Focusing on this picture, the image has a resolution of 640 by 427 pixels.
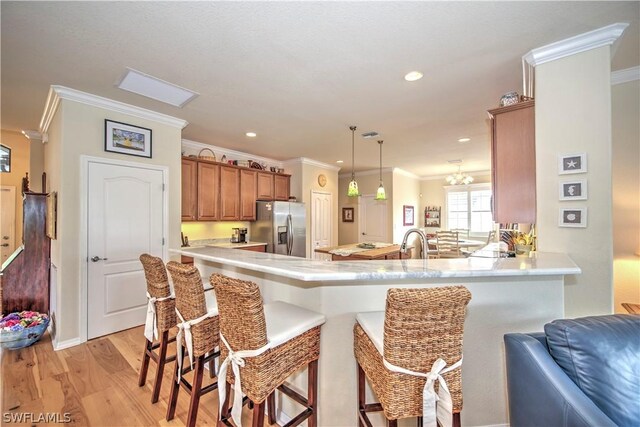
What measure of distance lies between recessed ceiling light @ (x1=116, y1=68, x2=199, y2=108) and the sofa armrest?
3.19 meters

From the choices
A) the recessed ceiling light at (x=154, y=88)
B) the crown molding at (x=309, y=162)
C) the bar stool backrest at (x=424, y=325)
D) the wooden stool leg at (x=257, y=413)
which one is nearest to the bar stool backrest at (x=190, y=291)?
the wooden stool leg at (x=257, y=413)

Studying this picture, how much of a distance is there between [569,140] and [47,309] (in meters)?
5.25

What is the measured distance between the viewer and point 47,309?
3.09m

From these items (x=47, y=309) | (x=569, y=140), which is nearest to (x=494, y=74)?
(x=569, y=140)

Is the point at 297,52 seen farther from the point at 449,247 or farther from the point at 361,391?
the point at 449,247

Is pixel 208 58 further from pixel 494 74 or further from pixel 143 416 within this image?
pixel 143 416

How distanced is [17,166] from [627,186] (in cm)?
755

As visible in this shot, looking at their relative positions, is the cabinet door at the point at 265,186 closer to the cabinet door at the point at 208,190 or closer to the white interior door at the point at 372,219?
the cabinet door at the point at 208,190

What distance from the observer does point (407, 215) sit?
24.7ft

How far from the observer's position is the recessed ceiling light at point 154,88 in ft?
7.86

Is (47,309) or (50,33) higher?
(50,33)

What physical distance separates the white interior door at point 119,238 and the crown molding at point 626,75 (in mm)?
4626

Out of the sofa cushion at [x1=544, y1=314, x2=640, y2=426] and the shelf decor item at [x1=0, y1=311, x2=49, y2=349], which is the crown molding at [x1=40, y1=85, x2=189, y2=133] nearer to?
the shelf decor item at [x1=0, y1=311, x2=49, y2=349]

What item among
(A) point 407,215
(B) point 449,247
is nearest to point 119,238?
(B) point 449,247
